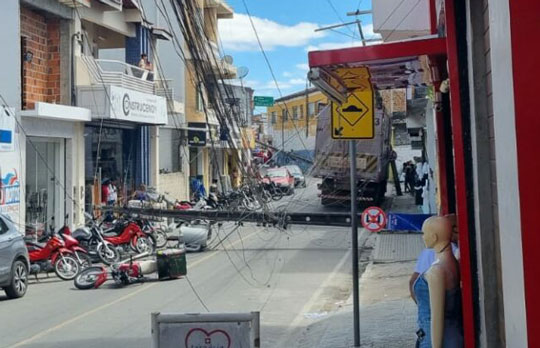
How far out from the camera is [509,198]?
8.77ft

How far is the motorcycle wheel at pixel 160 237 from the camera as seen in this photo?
1796 centimetres

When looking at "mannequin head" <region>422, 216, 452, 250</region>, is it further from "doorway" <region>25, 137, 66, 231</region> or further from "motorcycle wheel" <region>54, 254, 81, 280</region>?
"doorway" <region>25, 137, 66, 231</region>

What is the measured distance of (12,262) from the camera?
11391 millimetres

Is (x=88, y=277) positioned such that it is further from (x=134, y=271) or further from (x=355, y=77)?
(x=355, y=77)

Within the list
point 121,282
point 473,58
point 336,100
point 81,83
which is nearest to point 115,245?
point 121,282

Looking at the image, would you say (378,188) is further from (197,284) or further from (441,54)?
(441,54)

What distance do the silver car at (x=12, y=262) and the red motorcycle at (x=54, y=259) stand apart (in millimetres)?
1667

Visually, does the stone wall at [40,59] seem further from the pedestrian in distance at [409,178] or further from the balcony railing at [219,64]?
the pedestrian in distance at [409,178]

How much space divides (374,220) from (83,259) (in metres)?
7.59

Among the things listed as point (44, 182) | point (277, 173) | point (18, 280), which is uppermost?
point (277, 173)

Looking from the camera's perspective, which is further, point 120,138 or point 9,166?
point 120,138

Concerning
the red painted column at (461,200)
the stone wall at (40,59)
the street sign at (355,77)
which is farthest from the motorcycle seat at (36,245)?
the red painted column at (461,200)

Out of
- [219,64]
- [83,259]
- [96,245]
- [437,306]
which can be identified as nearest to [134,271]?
[83,259]

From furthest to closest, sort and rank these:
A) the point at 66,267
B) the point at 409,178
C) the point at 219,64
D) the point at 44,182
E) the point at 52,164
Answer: the point at 409,178 < the point at 52,164 < the point at 44,182 < the point at 66,267 < the point at 219,64
